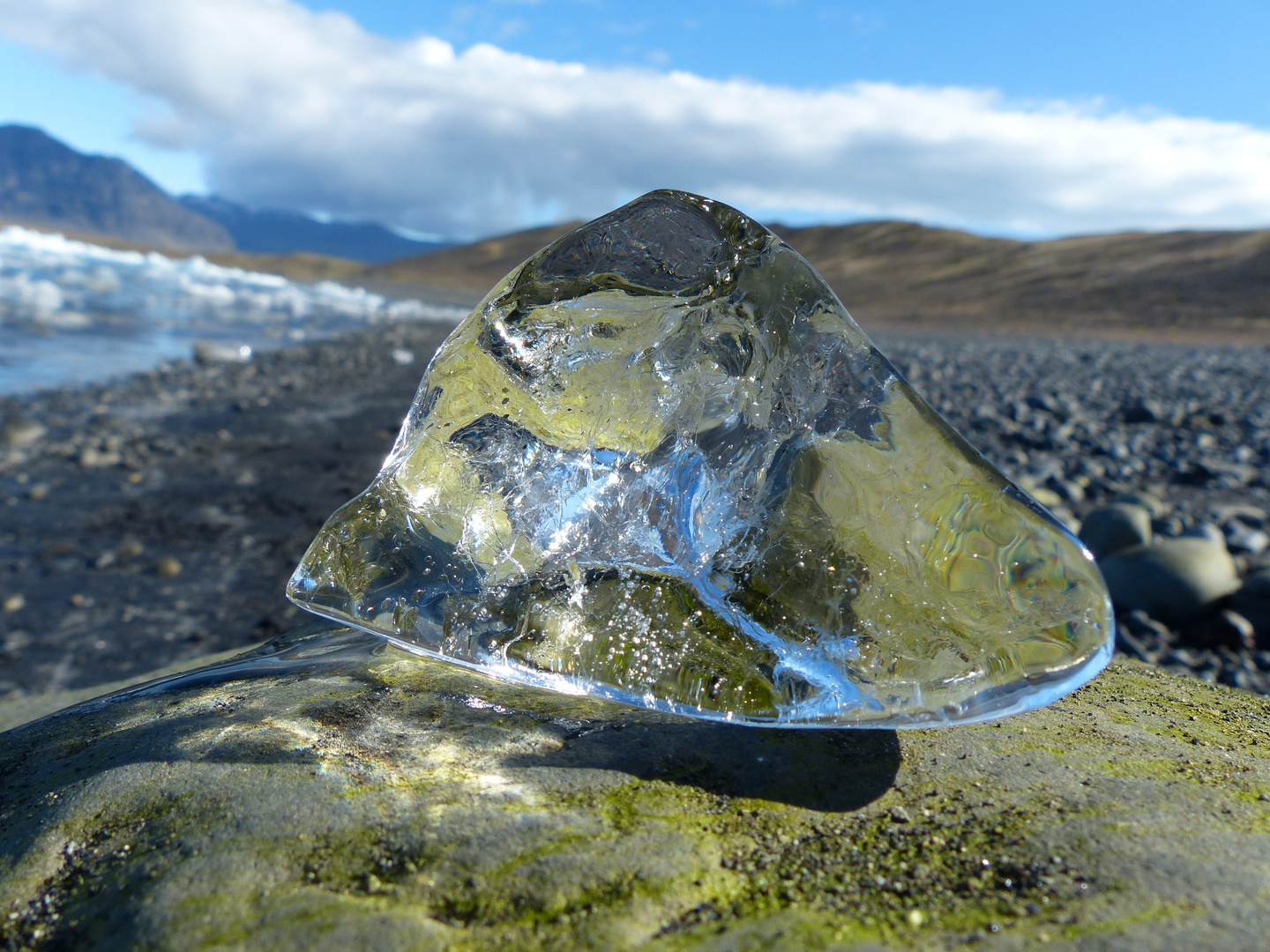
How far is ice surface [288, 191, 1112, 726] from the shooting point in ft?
4.67

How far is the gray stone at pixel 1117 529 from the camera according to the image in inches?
173

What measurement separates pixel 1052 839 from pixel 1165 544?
3.56 metres

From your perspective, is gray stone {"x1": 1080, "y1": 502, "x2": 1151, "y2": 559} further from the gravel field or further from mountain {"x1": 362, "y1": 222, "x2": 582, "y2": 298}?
mountain {"x1": 362, "y1": 222, "x2": 582, "y2": 298}

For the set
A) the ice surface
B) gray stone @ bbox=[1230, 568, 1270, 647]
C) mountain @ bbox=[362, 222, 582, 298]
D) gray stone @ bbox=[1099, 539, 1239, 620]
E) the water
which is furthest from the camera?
mountain @ bbox=[362, 222, 582, 298]

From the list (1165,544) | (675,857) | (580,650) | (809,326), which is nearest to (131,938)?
(675,857)

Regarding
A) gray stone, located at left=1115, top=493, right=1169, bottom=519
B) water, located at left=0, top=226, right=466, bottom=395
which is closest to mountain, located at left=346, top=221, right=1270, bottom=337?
water, located at left=0, top=226, right=466, bottom=395

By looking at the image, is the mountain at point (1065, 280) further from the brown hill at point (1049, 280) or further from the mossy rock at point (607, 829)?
the mossy rock at point (607, 829)

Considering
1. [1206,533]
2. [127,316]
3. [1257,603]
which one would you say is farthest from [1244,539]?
[127,316]

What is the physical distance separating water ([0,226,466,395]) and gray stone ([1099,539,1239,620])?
11143 mm

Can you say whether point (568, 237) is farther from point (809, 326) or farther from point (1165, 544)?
point (1165, 544)

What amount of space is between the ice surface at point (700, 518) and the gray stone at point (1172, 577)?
287 cm

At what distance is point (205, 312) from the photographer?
2128 centimetres

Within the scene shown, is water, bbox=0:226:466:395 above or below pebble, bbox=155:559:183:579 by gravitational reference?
above

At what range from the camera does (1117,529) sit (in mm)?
4453
